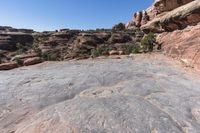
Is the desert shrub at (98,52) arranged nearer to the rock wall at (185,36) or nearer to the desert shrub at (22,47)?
the rock wall at (185,36)

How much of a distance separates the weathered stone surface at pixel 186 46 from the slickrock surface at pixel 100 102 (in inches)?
109

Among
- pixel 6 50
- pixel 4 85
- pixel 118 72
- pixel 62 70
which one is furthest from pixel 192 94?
pixel 6 50

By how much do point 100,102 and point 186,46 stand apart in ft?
37.6

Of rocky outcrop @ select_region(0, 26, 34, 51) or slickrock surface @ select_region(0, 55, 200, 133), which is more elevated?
rocky outcrop @ select_region(0, 26, 34, 51)

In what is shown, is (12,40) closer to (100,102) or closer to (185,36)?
(185,36)

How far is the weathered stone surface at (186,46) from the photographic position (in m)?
16.7

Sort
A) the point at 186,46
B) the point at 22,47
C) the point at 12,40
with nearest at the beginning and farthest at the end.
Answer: the point at 186,46
the point at 22,47
the point at 12,40

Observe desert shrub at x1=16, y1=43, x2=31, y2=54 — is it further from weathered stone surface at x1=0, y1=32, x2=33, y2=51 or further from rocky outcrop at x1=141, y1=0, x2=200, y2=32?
rocky outcrop at x1=141, y1=0, x2=200, y2=32

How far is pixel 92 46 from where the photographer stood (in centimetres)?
6397

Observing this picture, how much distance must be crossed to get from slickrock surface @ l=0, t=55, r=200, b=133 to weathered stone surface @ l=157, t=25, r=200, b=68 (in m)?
2.77

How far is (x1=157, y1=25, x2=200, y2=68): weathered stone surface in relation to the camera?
16672mm

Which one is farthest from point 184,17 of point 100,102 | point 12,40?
point 12,40

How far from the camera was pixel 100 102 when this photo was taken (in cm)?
896

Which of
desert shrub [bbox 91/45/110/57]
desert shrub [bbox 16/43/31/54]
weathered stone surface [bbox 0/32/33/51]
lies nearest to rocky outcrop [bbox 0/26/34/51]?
weathered stone surface [bbox 0/32/33/51]
